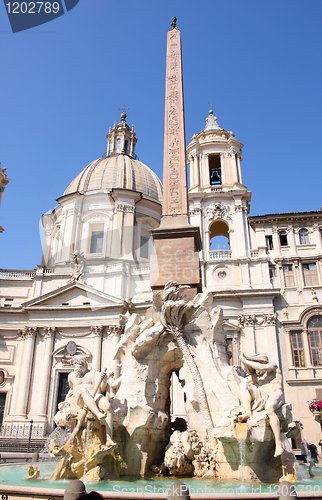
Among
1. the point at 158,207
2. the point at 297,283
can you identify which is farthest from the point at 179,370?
the point at 158,207

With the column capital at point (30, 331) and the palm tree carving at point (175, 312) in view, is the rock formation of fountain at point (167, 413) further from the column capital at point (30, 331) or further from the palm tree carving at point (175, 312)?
the column capital at point (30, 331)

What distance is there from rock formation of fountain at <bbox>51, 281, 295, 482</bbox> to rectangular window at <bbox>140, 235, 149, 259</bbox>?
25.4 metres

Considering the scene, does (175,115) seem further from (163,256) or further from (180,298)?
(180,298)

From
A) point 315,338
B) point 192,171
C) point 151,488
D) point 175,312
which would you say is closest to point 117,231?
point 192,171

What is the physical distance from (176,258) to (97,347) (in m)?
19.7

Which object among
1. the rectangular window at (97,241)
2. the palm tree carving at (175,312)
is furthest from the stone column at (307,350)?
the palm tree carving at (175,312)

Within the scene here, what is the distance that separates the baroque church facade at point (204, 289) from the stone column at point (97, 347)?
69mm

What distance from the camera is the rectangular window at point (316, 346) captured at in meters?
25.6

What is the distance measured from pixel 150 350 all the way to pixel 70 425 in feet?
8.24

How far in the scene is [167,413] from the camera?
10.4 meters

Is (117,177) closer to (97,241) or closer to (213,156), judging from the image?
(97,241)

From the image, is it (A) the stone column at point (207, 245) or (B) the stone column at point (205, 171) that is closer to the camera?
(A) the stone column at point (207, 245)

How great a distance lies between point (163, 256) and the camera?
430 inches

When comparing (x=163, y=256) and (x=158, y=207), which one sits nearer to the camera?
(x=163, y=256)
